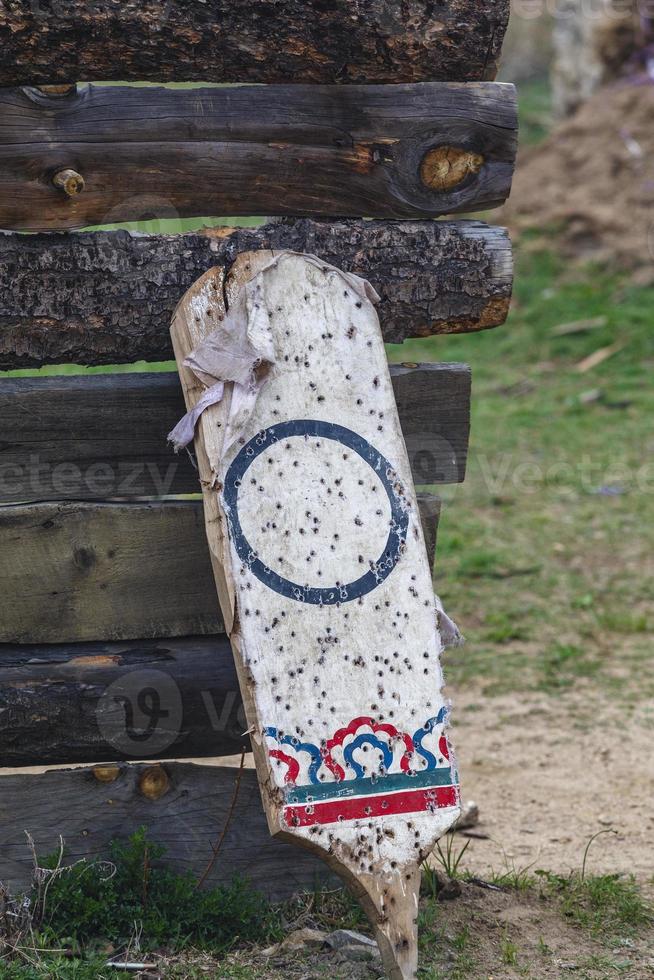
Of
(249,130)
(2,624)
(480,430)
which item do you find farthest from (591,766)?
(480,430)

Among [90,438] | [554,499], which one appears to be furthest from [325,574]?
[554,499]

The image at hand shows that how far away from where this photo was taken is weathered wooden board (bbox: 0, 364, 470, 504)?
294 cm

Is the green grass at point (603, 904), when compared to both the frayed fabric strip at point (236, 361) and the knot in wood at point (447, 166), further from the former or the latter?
the knot in wood at point (447, 166)

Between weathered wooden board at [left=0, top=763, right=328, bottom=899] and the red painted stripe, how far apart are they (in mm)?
577

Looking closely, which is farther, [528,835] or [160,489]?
[528,835]

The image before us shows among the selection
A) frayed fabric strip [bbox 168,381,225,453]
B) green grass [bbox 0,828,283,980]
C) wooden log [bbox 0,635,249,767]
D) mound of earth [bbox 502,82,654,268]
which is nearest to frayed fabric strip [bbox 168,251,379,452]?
frayed fabric strip [bbox 168,381,225,453]

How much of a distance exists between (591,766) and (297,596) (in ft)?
6.68

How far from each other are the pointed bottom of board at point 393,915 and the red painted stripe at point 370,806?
0.38 ft

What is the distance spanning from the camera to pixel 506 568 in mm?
5844

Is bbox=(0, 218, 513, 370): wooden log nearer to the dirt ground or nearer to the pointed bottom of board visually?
the pointed bottom of board

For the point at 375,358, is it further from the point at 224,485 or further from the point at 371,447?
the point at 224,485

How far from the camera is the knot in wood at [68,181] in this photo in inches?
109

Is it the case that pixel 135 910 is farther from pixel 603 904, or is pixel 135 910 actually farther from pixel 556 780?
pixel 556 780

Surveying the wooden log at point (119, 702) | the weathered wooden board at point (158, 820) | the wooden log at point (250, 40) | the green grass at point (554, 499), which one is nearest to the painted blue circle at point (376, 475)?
the wooden log at point (119, 702)
